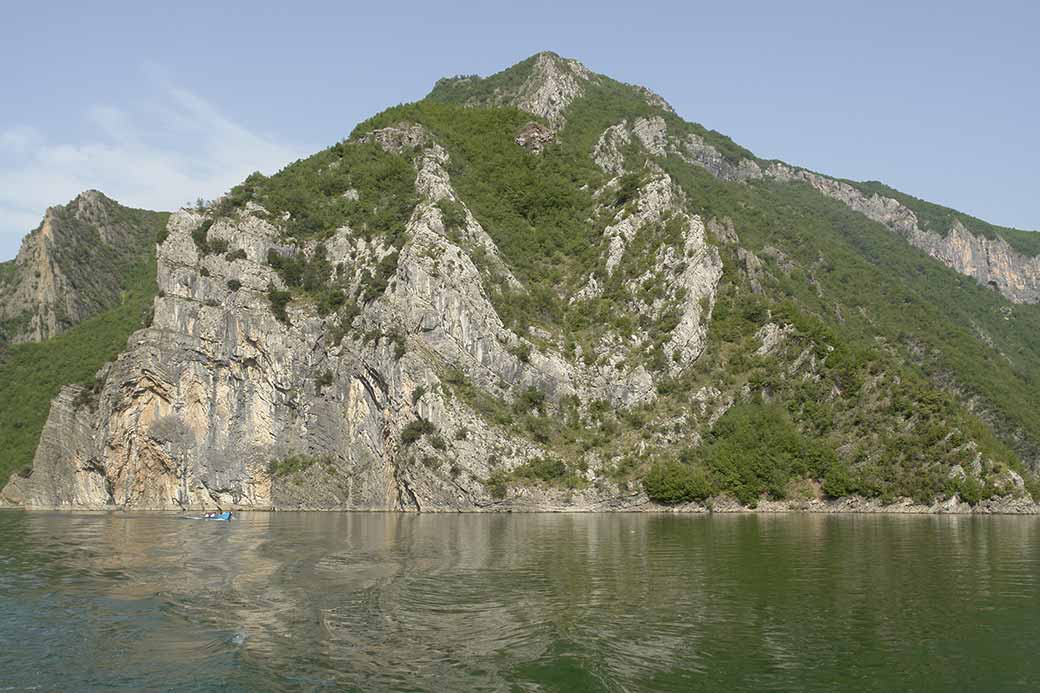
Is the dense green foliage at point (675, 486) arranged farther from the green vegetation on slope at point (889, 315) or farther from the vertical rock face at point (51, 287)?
the vertical rock face at point (51, 287)

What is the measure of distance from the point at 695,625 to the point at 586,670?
287 inches

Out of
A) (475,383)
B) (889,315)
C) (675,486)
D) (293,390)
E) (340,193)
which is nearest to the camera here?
(675,486)

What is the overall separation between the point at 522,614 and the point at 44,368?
512 feet

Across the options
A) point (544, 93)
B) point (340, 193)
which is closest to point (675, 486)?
point (340, 193)

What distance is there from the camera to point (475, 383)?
104m

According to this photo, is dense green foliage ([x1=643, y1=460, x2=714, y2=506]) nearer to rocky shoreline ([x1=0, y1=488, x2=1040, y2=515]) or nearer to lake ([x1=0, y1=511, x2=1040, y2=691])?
rocky shoreline ([x1=0, y1=488, x2=1040, y2=515])

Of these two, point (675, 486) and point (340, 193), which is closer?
point (675, 486)

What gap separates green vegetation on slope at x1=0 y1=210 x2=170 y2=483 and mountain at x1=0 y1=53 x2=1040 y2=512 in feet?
67.2

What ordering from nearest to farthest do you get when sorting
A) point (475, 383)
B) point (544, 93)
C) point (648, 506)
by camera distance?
point (648, 506)
point (475, 383)
point (544, 93)

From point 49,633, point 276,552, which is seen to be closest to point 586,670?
point 49,633

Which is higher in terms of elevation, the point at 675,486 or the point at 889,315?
the point at 889,315

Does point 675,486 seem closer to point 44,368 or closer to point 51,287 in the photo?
point 44,368

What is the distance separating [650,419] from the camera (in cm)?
10694

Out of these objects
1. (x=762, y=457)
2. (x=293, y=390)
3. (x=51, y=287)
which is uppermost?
(x=51, y=287)
